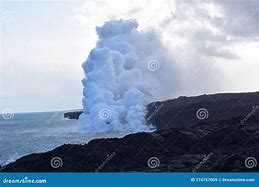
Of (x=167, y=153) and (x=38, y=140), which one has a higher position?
(x=167, y=153)

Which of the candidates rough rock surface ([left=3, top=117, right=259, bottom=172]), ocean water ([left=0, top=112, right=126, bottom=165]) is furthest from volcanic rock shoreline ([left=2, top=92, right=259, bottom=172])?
ocean water ([left=0, top=112, right=126, bottom=165])

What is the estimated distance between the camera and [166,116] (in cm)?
3850

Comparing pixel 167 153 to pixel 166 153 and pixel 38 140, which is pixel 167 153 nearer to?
pixel 166 153

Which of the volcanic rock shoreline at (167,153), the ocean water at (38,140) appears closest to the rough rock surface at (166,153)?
the volcanic rock shoreline at (167,153)

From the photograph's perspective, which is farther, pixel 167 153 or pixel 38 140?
pixel 38 140

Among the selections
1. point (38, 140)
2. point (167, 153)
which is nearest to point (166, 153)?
point (167, 153)

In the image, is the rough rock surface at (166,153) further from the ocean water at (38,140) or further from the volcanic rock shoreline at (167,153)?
the ocean water at (38,140)

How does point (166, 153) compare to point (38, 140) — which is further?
point (38, 140)

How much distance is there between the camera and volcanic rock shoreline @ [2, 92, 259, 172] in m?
17.7

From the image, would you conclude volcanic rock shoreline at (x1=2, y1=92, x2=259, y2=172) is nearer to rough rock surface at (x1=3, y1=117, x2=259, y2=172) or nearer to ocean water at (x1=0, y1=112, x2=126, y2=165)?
rough rock surface at (x1=3, y1=117, x2=259, y2=172)

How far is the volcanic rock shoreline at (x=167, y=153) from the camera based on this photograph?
698 inches

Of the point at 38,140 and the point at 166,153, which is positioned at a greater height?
the point at 166,153

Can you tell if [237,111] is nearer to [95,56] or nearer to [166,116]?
[166,116]

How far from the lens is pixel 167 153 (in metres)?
21.5
